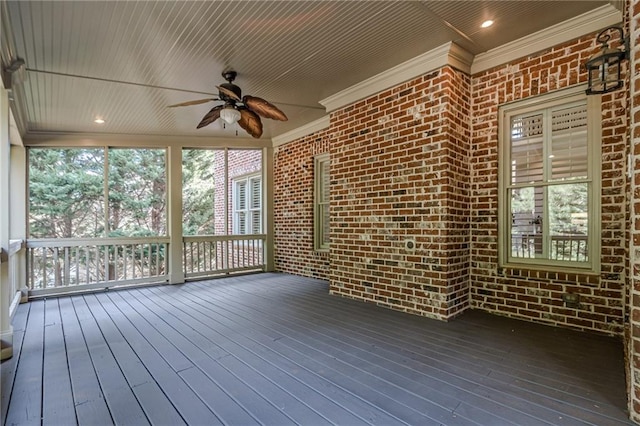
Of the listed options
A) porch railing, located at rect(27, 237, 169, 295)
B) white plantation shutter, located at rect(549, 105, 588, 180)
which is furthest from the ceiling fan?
porch railing, located at rect(27, 237, 169, 295)

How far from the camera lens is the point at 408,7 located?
96.3 inches

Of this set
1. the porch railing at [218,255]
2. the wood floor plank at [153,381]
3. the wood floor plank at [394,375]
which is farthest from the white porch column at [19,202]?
the wood floor plank at [394,375]

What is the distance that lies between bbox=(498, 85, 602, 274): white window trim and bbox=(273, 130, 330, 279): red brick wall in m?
2.73

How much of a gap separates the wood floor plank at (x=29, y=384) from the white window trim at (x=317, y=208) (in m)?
3.67

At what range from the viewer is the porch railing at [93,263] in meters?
4.73

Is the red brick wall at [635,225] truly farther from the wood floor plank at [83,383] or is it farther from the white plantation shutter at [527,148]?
the wood floor plank at [83,383]

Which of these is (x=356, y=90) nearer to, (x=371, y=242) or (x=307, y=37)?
(x=307, y=37)

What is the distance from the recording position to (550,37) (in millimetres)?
2816

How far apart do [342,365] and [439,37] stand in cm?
290

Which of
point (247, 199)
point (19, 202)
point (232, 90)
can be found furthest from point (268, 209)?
point (19, 202)

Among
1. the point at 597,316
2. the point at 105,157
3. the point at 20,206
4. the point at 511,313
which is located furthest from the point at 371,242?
the point at 20,206

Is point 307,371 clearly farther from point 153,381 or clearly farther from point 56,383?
point 56,383

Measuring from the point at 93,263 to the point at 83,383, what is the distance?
3.86 meters

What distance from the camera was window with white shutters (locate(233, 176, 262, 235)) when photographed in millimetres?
6770
